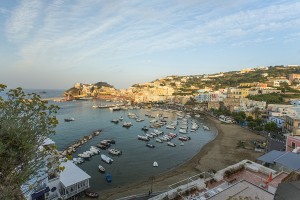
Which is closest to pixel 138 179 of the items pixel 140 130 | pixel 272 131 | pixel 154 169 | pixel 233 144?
pixel 154 169

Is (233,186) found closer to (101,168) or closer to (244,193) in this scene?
(244,193)

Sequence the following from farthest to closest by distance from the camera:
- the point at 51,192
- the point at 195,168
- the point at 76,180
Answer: the point at 195,168
the point at 76,180
the point at 51,192

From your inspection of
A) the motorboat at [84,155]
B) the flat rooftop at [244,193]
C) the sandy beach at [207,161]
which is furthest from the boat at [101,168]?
the flat rooftop at [244,193]

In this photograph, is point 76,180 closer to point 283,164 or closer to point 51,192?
point 51,192

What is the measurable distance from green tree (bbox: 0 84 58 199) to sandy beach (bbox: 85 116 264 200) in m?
15.0

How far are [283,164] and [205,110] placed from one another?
58080 mm

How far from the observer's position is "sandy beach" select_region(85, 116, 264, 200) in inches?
749

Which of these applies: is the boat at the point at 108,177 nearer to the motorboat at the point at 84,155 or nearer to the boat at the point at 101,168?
the boat at the point at 101,168

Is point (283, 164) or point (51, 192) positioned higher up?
point (283, 164)

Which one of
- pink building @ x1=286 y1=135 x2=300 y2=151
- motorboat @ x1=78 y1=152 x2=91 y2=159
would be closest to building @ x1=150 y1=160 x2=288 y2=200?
pink building @ x1=286 y1=135 x2=300 y2=151

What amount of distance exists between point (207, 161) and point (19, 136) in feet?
80.1

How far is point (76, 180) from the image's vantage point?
17.4 metres

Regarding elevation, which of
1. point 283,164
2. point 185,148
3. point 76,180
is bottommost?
point 185,148

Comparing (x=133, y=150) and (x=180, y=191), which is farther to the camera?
(x=133, y=150)
